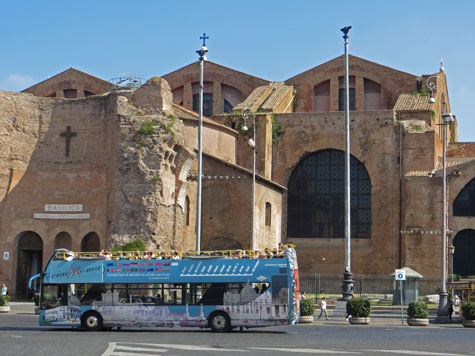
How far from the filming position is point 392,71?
52875mm

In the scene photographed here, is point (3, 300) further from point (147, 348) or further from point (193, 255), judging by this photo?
point (147, 348)

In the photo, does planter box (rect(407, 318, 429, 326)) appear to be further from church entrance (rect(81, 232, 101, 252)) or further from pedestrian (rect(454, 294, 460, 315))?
church entrance (rect(81, 232, 101, 252))

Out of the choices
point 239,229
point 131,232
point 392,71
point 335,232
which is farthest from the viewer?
point 392,71

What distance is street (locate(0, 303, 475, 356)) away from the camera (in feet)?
52.9

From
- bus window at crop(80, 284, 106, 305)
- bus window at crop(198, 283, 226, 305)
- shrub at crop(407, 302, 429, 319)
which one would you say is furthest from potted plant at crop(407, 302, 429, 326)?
bus window at crop(80, 284, 106, 305)

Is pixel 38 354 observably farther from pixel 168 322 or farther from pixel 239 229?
pixel 239 229

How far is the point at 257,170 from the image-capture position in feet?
153

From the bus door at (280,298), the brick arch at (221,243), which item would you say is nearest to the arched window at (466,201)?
the brick arch at (221,243)

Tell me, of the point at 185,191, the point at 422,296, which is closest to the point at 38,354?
the point at 185,191

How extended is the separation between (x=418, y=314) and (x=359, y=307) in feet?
6.44

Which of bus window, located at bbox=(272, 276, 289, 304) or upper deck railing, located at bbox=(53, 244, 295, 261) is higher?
upper deck railing, located at bbox=(53, 244, 295, 261)

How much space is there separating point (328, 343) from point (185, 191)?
18233 mm

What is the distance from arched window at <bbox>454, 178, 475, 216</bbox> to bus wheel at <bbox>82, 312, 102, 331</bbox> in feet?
91.2

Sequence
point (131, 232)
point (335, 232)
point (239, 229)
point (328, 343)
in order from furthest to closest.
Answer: point (335, 232) < point (239, 229) < point (131, 232) < point (328, 343)
